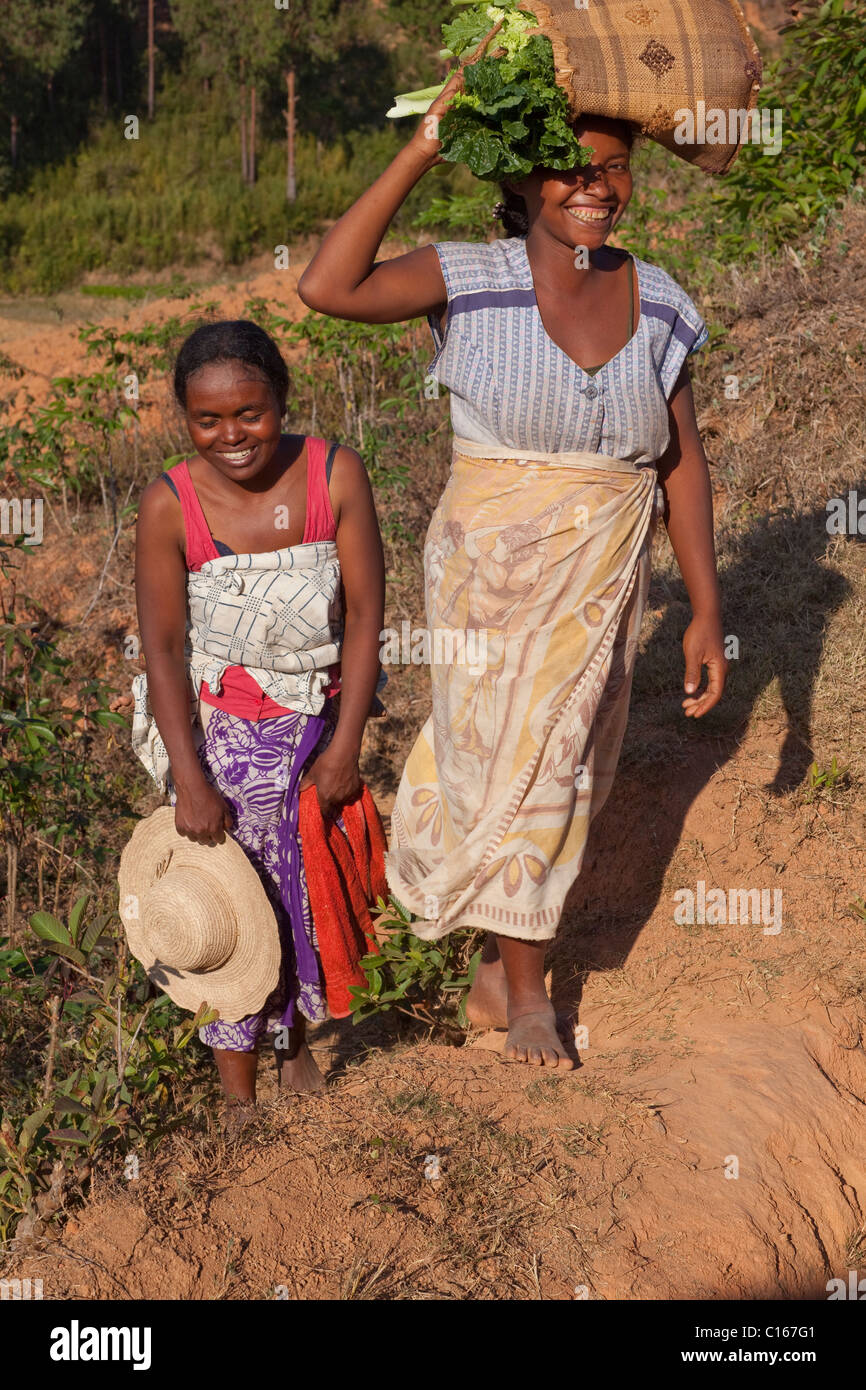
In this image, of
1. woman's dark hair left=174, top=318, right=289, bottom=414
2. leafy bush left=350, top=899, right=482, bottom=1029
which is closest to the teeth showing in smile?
woman's dark hair left=174, top=318, right=289, bottom=414

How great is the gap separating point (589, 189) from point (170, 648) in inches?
46.8

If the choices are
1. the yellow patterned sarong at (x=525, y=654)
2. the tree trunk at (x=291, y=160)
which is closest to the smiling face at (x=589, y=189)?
the yellow patterned sarong at (x=525, y=654)

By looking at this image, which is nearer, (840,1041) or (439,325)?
(439,325)

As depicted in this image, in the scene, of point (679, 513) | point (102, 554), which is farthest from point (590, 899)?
point (102, 554)

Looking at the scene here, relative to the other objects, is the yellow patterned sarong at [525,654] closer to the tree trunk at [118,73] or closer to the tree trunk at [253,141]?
the tree trunk at [253,141]

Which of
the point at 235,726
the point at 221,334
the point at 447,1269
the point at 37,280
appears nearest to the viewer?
the point at 447,1269

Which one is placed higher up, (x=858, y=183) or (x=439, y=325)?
(x=858, y=183)

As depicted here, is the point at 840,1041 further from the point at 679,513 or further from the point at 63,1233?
the point at 63,1233

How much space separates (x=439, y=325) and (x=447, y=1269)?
→ 1.74 metres

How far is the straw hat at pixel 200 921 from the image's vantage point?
264 cm

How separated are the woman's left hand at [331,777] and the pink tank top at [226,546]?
0.13 m

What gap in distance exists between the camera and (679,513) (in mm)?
2805

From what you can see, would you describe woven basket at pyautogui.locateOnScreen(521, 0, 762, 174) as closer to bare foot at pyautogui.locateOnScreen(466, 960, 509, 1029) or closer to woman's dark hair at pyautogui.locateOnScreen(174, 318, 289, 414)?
woman's dark hair at pyautogui.locateOnScreen(174, 318, 289, 414)

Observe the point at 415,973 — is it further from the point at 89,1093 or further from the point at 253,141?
the point at 253,141
